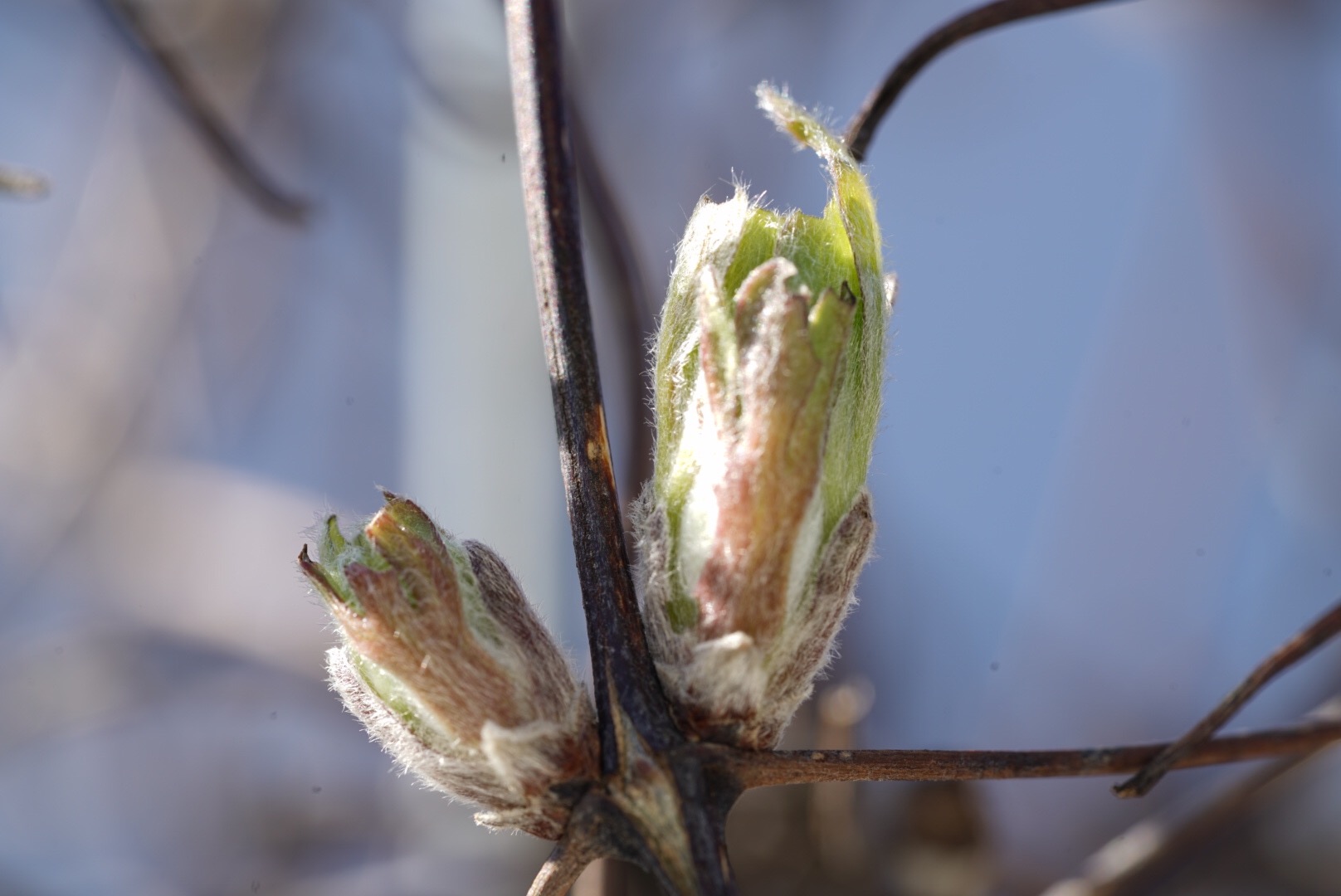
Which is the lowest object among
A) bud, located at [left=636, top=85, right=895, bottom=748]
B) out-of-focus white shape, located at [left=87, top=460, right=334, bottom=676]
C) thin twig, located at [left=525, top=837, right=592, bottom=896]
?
out-of-focus white shape, located at [left=87, top=460, right=334, bottom=676]

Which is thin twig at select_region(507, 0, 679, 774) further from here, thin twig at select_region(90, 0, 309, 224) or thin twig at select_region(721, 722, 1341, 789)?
thin twig at select_region(90, 0, 309, 224)

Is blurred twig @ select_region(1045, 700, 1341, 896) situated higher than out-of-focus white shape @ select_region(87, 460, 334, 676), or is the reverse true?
out-of-focus white shape @ select_region(87, 460, 334, 676)

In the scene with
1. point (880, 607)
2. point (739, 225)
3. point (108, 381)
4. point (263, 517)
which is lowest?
point (880, 607)

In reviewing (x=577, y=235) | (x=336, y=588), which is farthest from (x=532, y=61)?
(x=336, y=588)

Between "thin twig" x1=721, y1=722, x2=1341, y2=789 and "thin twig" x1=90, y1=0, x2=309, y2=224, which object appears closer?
"thin twig" x1=721, y1=722, x2=1341, y2=789

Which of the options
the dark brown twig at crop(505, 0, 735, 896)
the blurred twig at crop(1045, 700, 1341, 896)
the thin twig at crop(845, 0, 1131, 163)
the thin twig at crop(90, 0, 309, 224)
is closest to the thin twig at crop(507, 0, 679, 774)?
the dark brown twig at crop(505, 0, 735, 896)

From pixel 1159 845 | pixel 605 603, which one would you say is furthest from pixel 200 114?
pixel 1159 845

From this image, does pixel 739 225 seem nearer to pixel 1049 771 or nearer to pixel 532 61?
pixel 532 61

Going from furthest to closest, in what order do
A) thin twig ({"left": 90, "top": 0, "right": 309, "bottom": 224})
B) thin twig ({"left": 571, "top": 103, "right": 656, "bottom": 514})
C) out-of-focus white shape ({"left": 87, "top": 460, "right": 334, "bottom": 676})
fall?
out-of-focus white shape ({"left": 87, "top": 460, "right": 334, "bottom": 676}) < thin twig ({"left": 90, "top": 0, "right": 309, "bottom": 224}) < thin twig ({"left": 571, "top": 103, "right": 656, "bottom": 514})

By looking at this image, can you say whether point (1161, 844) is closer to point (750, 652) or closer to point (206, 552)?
point (750, 652)
